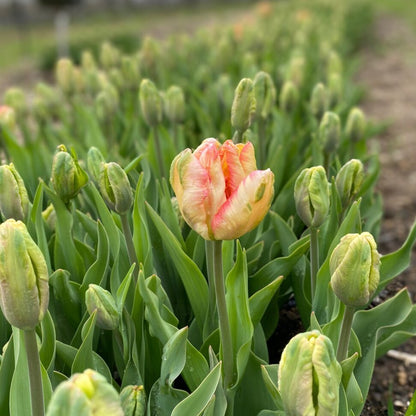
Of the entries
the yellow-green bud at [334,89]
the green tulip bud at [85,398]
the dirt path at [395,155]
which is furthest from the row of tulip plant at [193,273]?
the dirt path at [395,155]

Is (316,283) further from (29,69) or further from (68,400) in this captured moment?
(29,69)

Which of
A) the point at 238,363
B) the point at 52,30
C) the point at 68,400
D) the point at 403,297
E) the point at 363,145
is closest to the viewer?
the point at 68,400

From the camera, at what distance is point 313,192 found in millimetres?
1307

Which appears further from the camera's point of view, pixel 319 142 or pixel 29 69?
pixel 29 69

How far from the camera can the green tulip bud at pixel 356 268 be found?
1.04m

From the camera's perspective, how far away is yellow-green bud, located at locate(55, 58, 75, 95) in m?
2.80

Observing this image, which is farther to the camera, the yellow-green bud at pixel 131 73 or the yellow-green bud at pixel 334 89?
the yellow-green bud at pixel 131 73

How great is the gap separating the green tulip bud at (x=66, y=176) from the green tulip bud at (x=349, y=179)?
618mm

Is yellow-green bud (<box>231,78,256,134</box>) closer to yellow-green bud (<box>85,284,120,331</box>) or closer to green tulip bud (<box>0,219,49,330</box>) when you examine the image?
yellow-green bud (<box>85,284,120,331</box>)

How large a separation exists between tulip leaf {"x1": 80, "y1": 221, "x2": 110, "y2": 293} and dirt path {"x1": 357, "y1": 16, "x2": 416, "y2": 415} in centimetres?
82

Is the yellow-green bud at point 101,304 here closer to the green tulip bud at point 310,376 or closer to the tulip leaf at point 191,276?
the tulip leaf at point 191,276

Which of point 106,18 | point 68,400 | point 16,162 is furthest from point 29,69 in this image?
point 106,18

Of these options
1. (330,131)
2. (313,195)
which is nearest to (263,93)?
(330,131)

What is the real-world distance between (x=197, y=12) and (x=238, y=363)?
75.2 feet
